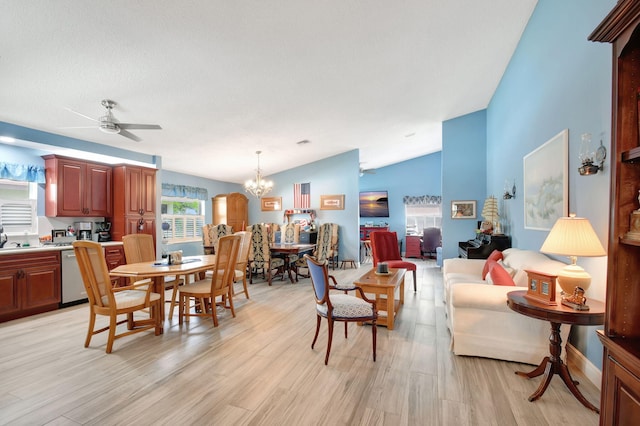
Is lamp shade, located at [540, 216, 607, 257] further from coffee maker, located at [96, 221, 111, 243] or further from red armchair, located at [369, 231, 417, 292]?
coffee maker, located at [96, 221, 111, 243]

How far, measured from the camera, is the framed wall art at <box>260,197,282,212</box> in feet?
28.5

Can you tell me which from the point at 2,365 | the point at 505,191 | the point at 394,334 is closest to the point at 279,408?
the point at 394,334

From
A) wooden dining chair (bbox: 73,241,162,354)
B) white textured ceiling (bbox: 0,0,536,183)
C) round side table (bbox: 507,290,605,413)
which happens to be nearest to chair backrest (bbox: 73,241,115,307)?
wooden dining chair (bbox: 73,241,162,354)

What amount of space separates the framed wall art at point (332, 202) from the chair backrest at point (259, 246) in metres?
2.61

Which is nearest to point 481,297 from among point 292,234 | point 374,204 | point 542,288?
point 542,288

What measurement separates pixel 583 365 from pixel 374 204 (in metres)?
8.12

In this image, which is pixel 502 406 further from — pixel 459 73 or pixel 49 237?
pixel 49 237

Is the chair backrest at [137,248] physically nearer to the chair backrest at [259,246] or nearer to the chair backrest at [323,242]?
the chair backrest at [259,246]

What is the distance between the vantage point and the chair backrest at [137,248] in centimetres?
381

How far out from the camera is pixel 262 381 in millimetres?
2250

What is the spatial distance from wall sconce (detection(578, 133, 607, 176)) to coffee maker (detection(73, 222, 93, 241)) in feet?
21.5

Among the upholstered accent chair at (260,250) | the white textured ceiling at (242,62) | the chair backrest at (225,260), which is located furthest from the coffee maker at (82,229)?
the chair backrest at (225,260)

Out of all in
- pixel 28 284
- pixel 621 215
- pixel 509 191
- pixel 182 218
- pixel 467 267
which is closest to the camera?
pixel 621 215

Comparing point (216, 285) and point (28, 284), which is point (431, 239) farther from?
point (28, 284)
